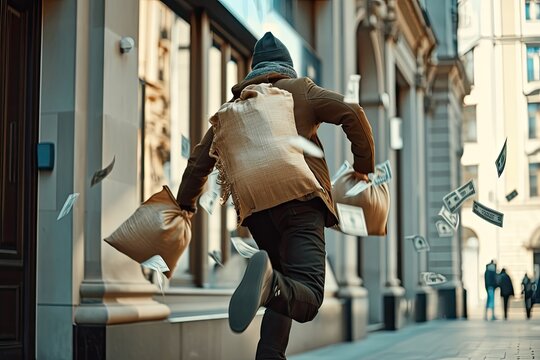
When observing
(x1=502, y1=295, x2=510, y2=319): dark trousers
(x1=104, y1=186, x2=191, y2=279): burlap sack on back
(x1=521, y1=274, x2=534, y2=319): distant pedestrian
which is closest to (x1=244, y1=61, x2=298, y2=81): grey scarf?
(x1=104, y1=186, x2=191, y2=279): burlap sack on back

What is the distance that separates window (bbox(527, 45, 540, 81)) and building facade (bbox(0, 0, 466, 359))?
2.93 meters

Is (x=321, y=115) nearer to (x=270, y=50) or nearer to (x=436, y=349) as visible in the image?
(x=270, y=50)

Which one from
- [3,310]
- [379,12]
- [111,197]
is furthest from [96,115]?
[379,12]

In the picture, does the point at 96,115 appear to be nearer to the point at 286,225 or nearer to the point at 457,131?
the point at 286,225

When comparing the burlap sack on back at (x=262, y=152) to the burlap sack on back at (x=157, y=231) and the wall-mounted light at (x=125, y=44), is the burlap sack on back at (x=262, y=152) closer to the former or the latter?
the burlap sack on back at (x=157, y=231)

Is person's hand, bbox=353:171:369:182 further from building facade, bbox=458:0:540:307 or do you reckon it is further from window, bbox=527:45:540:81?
window, bbox=527:45:540:81

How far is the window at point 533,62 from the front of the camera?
A: 1439 centimetres

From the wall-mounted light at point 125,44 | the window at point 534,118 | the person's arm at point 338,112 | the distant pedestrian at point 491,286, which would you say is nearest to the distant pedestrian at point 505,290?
the distant pedestrian at point 491,286

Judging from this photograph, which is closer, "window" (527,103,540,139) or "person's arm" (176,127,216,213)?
"person's arm" (176,127,216,213)

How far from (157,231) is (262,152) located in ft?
4.43

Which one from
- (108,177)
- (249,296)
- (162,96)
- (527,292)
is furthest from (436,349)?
(527,292)

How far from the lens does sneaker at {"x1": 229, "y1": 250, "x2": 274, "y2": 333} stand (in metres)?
3.45

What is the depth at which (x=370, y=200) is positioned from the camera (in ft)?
17.2

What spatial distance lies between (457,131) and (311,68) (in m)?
16.9
